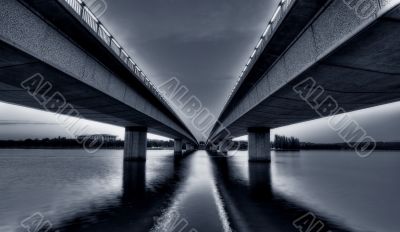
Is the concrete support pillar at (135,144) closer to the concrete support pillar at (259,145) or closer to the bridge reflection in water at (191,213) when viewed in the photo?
the concrete support pillar at (259,145)

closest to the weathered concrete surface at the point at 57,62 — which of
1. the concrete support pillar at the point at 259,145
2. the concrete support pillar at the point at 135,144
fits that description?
the concrete support pillar at the point at 135,144

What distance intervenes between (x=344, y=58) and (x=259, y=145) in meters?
30.5

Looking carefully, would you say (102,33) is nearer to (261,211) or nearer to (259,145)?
(261,211)

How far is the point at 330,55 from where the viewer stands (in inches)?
356

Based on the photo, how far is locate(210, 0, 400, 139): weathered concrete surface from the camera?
7.37 metres

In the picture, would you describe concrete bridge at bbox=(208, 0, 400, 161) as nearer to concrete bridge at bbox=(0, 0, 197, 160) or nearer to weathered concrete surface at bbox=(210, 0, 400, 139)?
weathered concrete surface at bbox=(210, 0, 400, 139)

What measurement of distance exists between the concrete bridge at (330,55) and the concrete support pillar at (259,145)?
20283 millimetres

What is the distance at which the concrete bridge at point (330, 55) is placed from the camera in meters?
7.36

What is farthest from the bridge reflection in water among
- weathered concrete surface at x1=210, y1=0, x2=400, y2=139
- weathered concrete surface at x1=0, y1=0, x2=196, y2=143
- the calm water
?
weathered concrete surface at x1=0, y1=0, x2=196, y2=143

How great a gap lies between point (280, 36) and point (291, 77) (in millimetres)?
2146

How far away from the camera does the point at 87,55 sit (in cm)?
1369

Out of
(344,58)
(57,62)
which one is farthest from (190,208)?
(57,62)

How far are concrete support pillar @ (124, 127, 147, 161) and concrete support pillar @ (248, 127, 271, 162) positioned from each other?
715 inches

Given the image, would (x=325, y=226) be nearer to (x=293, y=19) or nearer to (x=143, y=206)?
(x=143, y=206)
